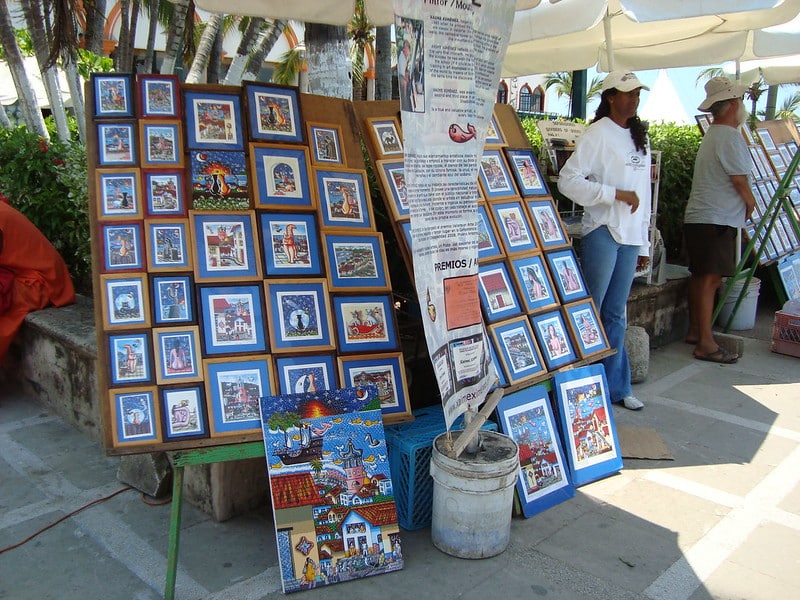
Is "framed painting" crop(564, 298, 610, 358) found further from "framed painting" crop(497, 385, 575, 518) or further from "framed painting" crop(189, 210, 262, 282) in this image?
"framed painting" crop(189, 210, 262, 282)

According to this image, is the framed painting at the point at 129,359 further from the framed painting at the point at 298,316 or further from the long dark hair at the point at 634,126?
the long dark hair at the point at 634,126

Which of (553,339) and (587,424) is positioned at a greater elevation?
(553,339)

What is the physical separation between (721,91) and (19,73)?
592 centimetres

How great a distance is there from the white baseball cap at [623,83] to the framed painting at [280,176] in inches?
74.8

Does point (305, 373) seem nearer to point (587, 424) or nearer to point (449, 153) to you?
point (449, 153)

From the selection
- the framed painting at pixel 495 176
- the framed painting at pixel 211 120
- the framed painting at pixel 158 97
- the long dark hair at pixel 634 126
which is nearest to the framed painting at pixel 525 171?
the framed painting at pixel 495 176

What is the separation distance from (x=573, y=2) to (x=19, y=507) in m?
5.45

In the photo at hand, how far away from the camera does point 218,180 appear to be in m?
3.01

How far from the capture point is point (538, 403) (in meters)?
3.43

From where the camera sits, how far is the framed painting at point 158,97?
3.01 meters

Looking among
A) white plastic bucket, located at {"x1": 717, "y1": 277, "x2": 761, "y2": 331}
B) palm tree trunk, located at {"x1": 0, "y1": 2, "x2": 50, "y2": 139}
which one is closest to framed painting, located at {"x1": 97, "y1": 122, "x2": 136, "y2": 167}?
palm tree trunk, located at {"x1": 0, "y1": 2, "x2": 50, "y2": 139}

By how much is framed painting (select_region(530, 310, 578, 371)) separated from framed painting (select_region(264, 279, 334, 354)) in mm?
1196

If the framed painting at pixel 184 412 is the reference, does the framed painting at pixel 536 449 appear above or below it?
below

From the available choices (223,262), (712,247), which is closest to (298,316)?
(223,262)
